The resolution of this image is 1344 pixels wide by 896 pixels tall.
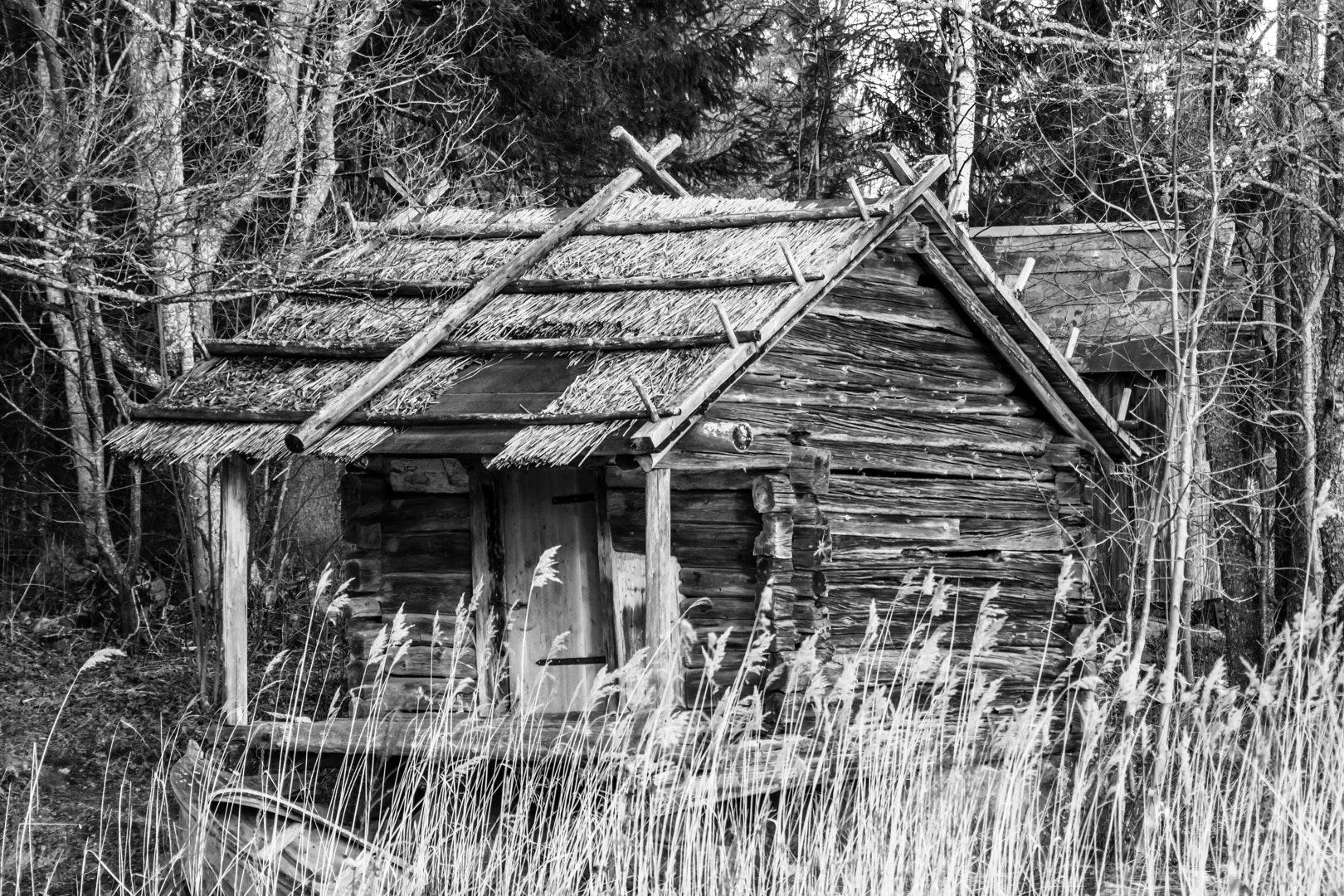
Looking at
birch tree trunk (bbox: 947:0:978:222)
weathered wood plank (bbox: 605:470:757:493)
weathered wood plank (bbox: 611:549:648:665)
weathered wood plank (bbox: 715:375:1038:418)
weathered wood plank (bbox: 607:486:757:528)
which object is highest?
birch tree trunk (bbox: 947:0:978:222)

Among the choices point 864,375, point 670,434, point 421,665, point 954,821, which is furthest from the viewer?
point 421,665

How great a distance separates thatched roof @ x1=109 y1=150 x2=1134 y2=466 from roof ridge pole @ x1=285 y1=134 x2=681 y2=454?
69mm

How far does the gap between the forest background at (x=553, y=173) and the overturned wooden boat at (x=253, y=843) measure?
10.3 feet

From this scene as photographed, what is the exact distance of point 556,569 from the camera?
965cm

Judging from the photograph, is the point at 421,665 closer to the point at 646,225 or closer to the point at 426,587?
the point at 426,587

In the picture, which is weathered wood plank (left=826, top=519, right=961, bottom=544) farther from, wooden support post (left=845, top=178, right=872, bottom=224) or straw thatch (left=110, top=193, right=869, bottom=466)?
wooden support post (left=845, top=178, right=872, bottom=224)

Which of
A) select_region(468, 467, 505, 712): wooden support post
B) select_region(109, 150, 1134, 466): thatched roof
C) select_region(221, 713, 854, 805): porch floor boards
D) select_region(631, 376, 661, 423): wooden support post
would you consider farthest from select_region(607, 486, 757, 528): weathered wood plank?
select_region(631, 376, 661, 423): wooden support post

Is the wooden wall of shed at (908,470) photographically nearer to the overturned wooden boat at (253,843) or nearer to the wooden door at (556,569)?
the wooden door at (556,569)

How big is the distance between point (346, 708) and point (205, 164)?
427 centimetres

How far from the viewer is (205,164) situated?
986cm

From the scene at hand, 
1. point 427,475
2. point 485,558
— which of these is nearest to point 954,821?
point 485,558

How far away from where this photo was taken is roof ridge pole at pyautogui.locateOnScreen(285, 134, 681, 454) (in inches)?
338

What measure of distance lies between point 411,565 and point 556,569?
43.0 inches

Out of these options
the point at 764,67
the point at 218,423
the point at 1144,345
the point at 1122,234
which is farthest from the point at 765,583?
Result: the point at 764,67
